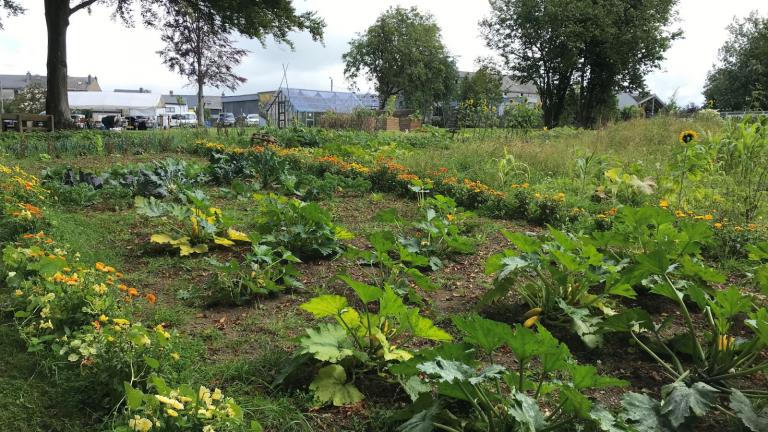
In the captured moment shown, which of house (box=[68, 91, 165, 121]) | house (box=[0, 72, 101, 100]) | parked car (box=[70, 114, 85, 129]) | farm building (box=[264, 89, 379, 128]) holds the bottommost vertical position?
parked car (box=[70, 114, 85, 129])

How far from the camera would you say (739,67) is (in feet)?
150

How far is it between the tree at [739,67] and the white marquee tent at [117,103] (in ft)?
168

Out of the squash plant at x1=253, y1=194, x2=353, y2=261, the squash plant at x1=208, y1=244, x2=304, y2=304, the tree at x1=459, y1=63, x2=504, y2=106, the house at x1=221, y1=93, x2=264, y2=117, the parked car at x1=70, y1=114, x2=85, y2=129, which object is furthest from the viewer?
the house at x1=221, y1=93, x2=264, y2=117

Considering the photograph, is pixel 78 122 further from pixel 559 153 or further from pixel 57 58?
pixel 559 153

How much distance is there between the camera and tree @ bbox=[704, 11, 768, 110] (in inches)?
1609

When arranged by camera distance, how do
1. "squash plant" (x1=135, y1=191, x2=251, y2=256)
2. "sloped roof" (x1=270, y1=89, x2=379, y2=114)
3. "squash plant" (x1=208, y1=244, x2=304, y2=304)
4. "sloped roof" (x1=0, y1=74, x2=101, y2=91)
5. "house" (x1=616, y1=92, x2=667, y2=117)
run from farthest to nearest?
"sloped roof" (x1=0, y1=74, x2=101, y2=91)
"sloped roof" (x1=270, y1=89, x2=379, y2=114)
"house" (x1=616, y1=92, x2=667, y2=117)
"squash plant" (x1=135, y1=191, x2=251, y2=256)
"squash plant" (x1=208, y1=244, x2=304, y2=304)

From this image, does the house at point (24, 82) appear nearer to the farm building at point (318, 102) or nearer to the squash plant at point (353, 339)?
the farm building at point (318, 102)

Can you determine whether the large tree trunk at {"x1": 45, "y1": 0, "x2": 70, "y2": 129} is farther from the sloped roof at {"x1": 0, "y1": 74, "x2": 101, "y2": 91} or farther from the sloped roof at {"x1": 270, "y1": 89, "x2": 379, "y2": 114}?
the sloped roof at {"x1": 0, "y1": 74, "x2": 101, "y2": 91}

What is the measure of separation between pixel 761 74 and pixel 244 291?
1892 inches

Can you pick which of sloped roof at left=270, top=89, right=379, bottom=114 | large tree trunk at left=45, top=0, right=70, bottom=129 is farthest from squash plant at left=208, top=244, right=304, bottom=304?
sloped roof at left=270, top=89, right=379, bottom=114

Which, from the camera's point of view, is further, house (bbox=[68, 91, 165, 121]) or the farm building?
house (bbox=[68, 91, 165, 121])

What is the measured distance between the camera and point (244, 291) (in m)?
3.07

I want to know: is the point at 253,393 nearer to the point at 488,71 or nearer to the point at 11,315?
the point at 11,315

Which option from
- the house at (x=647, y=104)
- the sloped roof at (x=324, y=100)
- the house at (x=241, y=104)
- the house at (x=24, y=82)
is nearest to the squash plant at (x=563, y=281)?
the house at (x=647, y=104)
